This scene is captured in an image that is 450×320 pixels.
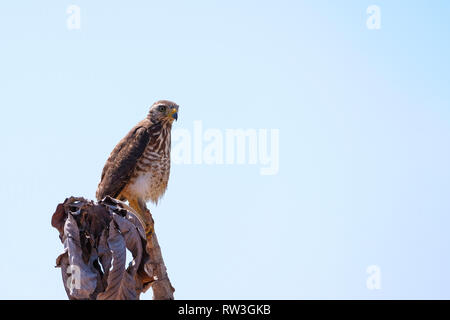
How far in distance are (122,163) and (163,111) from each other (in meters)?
1.31

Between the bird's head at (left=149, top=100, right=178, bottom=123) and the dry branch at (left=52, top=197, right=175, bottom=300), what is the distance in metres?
6.98

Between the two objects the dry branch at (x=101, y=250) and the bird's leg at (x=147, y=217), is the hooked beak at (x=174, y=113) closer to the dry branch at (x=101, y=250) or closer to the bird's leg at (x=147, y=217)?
the bird's leg at (x=147, y=217)

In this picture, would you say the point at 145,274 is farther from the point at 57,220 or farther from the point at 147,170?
the point at 147,170

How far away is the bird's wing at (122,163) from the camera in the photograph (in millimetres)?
12047

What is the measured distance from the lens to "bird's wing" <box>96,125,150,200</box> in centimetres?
1205

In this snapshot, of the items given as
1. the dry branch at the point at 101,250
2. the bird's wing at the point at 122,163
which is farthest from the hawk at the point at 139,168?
the dry branch at the point at 101,250

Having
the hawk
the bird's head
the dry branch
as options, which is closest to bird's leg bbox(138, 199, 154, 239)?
the hawk

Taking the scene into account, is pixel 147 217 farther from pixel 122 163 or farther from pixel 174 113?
pixel 174 113

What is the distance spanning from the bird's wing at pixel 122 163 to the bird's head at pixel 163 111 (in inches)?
13.2

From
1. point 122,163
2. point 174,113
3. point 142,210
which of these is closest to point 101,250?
point 142,210
